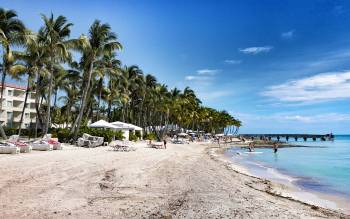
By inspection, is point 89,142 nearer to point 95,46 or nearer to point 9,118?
point 95,46

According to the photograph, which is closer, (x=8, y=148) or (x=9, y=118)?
(x=8, y=148)

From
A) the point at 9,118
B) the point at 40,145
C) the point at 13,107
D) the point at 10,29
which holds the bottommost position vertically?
the point at 40,145

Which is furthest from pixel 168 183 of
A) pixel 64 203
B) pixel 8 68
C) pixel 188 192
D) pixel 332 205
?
pixel 8 68

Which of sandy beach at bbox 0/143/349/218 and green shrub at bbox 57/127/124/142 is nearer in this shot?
sandy beach at bbox 0/143/349/218

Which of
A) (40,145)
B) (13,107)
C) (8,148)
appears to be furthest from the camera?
(13,107)

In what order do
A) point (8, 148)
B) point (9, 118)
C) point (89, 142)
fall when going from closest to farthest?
1. point (8, 148)
2. point (89, 142)
3. point (9, 118)

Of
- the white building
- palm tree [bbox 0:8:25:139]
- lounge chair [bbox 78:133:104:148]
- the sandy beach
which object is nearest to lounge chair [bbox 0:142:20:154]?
the sandy beach

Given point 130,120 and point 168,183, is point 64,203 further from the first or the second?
point 130,120

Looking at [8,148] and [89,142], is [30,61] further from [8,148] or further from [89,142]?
[8,148]

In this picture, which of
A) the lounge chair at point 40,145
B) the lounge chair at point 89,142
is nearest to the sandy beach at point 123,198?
the lounge chair at point 40,145

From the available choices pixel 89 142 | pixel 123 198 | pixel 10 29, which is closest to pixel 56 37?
pixel 10 29

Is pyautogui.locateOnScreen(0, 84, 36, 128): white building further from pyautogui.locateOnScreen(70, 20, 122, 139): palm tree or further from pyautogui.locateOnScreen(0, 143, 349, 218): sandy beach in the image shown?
pyautogui.locateOnScreen(0, 143, 349, 218): sandy beach

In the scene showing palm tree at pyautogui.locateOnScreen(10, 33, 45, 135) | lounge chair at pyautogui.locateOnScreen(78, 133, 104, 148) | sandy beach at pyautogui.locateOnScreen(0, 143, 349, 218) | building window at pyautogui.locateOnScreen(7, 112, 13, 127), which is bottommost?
sandy beach at pyautogui.locateOnScreen(0, 143, 349, 218)

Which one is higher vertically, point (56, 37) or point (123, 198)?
point (56, 37)
